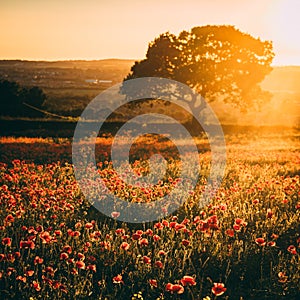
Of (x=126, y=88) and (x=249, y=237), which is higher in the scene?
(x=126, y=88)

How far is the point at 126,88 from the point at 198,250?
32.0 metres

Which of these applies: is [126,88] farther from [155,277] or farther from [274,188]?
[155,277]

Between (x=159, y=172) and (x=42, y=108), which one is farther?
(x=42, y=108)

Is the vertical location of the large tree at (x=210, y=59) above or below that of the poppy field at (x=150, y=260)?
above

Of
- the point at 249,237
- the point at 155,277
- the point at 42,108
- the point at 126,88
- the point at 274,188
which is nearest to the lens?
the point at 155,277

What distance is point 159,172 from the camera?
11.2 meters

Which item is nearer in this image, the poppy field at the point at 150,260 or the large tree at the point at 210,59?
the poppy field at the point at 150,260

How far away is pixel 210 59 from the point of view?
116 feet

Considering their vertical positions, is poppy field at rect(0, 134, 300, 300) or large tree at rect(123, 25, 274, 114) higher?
large tree at rect(123, 25, 274, 114)

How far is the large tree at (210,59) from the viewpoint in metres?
34.9

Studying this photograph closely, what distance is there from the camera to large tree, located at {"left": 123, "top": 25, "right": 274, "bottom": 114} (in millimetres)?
34875

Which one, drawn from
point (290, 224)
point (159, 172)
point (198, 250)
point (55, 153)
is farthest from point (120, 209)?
point (55, 153)

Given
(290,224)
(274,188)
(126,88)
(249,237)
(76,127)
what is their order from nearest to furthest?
1. (249,237)
2. (290,224)
3. (274,188)
4. (76,127)
5. (126,88)

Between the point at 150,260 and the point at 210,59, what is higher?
the point at 210,59
